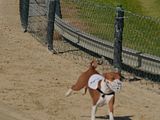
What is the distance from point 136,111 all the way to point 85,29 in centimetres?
545

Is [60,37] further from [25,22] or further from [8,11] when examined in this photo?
[8,11]

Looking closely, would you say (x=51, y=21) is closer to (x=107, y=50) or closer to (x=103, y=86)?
(x=107, y=50)

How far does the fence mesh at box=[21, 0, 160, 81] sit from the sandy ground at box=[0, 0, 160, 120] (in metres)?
0.44

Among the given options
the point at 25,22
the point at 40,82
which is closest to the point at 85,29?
the point at 25,22

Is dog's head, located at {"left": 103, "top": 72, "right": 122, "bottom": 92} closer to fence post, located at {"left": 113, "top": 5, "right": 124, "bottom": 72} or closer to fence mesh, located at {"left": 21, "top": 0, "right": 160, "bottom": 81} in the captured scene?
fence mesh, located at {"left": 21, "top": 0, "right": 160, "bottom": 81}

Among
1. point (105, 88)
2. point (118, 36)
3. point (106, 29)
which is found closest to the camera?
point (105, 88)

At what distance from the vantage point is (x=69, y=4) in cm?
1590

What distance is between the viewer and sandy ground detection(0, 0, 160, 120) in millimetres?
8297

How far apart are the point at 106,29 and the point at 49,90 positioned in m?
4.12

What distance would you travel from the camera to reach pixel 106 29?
13.1 meters

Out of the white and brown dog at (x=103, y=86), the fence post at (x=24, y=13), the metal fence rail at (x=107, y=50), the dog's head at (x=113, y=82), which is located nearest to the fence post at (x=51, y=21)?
the metal fence rail at (x=107, y=50)

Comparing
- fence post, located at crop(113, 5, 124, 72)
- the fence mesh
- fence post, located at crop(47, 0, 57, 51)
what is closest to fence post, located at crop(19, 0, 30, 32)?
the fence mesh

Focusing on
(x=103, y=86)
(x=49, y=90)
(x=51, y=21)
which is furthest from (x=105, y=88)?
(x=51, y=21)

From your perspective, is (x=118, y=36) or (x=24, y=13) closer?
(x=118, y=36)
